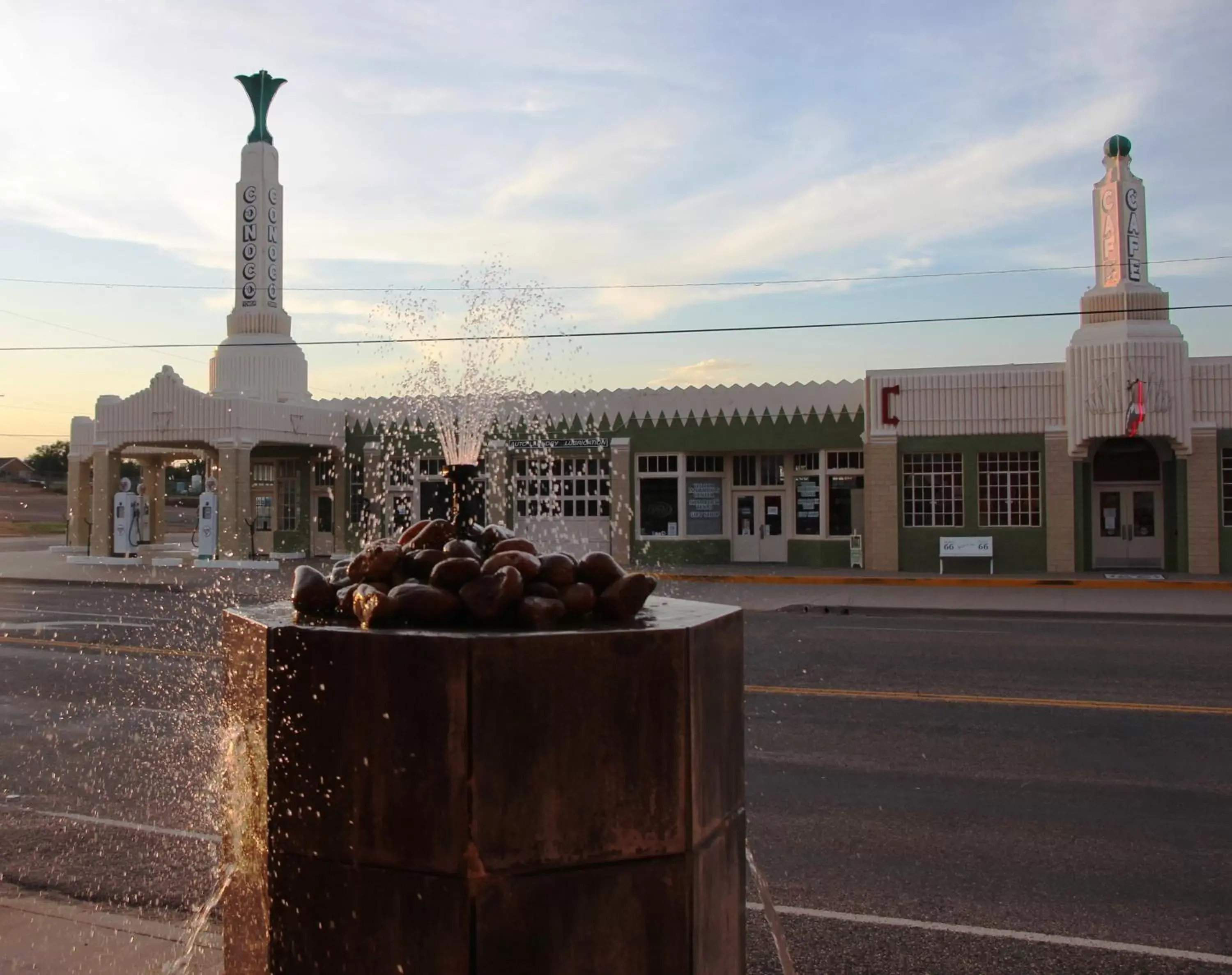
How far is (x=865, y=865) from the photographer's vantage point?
18.1 feet

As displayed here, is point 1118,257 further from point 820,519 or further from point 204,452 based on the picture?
point 204,452

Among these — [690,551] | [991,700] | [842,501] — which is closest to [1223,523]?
[842,501]

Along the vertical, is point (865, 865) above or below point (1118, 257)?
below

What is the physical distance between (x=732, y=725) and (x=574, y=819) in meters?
0.67

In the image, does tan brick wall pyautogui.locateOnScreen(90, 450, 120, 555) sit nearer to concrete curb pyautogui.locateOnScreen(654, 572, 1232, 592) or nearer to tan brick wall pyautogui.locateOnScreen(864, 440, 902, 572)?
concrete curb pyautogui.locateOnScreen(654, 572, 1232, 592)

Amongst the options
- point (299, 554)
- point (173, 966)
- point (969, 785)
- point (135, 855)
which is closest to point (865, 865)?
point (969, 785)

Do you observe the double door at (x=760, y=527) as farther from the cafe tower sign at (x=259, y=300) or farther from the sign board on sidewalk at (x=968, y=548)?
the cafe tower sign at (x=259, y=300)

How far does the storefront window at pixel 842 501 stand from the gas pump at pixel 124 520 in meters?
19.2

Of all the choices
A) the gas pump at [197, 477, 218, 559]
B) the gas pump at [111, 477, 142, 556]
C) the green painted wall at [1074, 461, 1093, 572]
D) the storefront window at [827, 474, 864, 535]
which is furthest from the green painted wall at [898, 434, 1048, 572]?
the gas pump at [111, 477, 142, 556]

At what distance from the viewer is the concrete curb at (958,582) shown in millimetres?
21969

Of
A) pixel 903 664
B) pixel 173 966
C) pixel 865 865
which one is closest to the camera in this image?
pixel 173 966

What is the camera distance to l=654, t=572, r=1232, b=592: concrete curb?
22.0m

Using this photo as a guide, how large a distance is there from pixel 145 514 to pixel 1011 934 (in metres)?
34.4

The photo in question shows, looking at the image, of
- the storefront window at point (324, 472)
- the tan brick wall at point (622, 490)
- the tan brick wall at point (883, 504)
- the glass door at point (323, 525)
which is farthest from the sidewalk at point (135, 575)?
the tan brick wall at point (883, 504)
